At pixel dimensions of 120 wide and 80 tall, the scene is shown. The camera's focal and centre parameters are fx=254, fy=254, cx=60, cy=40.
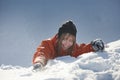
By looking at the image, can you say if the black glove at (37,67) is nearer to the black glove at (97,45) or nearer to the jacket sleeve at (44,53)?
the jacket sleeve at (44,53)

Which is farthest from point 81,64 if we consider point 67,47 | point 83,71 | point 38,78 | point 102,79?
point 67,47

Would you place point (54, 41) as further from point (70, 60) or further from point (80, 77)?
point (80, 77)

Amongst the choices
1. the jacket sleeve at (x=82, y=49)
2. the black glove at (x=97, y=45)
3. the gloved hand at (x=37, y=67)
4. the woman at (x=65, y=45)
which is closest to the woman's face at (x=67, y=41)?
the woman at (x=65, y=45)

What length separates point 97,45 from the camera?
5.55m

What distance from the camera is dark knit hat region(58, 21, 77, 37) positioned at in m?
6.41

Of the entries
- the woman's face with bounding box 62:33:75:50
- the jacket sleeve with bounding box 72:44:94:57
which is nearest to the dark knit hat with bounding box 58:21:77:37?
the woman's face with bounding box 62:33:75:50

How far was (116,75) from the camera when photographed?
144 inches

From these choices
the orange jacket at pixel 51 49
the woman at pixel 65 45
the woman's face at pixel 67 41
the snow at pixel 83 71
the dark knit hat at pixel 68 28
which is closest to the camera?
the snow at pixel 83 71

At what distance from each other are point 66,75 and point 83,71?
1.02 feet

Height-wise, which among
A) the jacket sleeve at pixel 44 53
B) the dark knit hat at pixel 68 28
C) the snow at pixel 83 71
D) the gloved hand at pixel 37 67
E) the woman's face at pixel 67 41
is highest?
the dark knit hat at pixel 68 28

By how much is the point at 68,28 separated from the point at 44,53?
1.34 meters

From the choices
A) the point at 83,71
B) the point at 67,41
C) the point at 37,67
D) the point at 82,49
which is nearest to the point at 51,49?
the point at 67,41

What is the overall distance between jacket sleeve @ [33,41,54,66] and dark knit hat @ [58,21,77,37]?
0.58 m

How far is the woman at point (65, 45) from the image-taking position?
5561 millimetres
